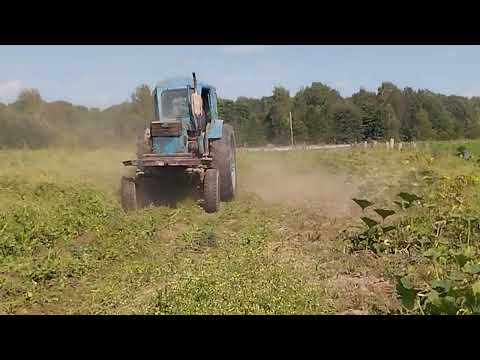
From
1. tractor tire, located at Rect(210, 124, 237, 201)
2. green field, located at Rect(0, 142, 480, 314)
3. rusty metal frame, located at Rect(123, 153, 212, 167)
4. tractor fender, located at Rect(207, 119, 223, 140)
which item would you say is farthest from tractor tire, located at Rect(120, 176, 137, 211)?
tractor fender, located at Rect(207, 119, 223, 140)

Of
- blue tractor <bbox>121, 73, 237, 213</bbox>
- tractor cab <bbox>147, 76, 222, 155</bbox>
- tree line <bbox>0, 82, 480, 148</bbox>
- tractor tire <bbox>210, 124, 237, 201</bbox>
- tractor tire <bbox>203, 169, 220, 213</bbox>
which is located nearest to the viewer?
tractor tire <bbox>203, 169, 220, 213</bbox>

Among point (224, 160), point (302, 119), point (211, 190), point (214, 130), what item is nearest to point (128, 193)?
point (211, 190)

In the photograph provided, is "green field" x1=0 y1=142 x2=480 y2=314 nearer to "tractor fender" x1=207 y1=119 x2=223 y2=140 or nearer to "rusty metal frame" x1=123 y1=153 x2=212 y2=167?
"rusty metal frame" x1=123 y1=153 x2=212 y2=167

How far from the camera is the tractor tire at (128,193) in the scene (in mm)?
8766

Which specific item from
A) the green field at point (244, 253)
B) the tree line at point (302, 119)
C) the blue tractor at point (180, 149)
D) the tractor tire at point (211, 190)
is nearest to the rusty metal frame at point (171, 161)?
the blue tractor at point (180, 149)

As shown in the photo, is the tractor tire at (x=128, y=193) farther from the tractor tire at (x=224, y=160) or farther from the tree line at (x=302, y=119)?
the tree line at (x=302, y=119)

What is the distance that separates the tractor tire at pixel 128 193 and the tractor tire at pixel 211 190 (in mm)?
1160

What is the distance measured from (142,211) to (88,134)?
1667 cm

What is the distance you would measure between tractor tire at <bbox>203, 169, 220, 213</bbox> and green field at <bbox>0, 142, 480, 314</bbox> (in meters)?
0.18

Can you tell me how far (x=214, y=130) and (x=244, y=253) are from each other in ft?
12.9

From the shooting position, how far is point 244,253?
5758 millimetres

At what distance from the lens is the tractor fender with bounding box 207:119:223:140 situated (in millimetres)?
9141
